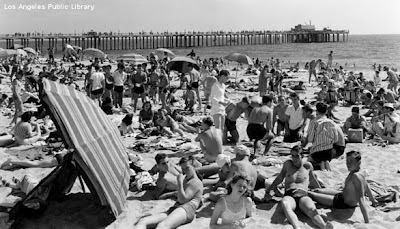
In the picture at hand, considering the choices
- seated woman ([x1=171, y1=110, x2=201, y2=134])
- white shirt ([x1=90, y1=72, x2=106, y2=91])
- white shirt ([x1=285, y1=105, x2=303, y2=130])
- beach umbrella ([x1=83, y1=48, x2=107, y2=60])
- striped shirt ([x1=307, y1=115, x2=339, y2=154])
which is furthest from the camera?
beach umbrella ([x1=83, y1=48, x2=107, y2=60])

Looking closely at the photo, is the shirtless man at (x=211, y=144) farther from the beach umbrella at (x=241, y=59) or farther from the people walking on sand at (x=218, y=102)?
the beach umbrella at (x=241, y=59)

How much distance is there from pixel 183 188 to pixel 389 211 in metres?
2.43

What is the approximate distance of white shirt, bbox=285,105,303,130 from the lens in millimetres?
7938

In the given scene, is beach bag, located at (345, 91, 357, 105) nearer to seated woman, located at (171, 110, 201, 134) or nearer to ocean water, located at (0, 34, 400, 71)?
seated woman, located at (171, 110, 201, 134)

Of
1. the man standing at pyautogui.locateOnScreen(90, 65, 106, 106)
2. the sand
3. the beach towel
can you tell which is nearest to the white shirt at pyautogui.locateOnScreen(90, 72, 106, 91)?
the man standing at pyautogui.locateOnScreen(90, 65, 106, 106)

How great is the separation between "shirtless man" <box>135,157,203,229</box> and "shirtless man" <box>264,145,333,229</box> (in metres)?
0.97

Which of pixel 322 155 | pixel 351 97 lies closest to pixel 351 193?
pixel 322 155

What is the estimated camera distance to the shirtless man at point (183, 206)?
14.2 ft

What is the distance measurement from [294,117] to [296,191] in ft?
11.2

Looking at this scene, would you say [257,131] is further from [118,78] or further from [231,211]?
[118,78]

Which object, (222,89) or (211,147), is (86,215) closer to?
(211,147)

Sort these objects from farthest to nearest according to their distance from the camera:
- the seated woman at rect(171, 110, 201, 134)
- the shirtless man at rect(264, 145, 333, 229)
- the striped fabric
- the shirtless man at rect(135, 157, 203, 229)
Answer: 1. the seated woman at rect(171, 110, 201, 134)
2. the shirtless man at rect(264, 145, 333, 229)
3. the shirtless man at rect(135, 157, 203, 229)
4. the striped fabric

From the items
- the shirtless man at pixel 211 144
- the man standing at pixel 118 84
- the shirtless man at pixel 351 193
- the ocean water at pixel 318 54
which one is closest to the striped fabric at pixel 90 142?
the shirtless man at pixel 211 144

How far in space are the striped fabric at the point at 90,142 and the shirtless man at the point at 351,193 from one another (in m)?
2.29
